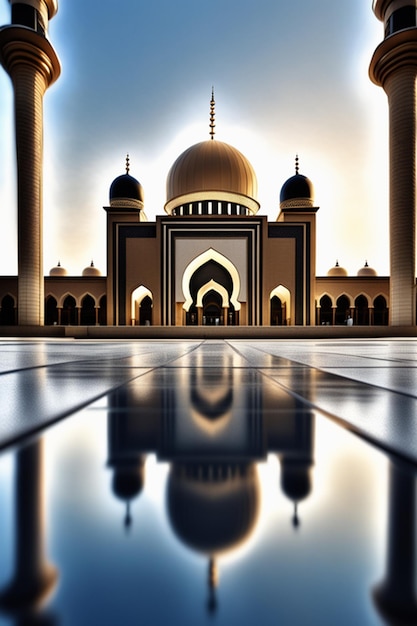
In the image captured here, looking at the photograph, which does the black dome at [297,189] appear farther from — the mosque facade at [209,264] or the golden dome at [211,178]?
the golden dome at [211,178]

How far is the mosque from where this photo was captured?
40.3 feet

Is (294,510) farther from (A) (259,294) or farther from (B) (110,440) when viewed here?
(A) (259,294)

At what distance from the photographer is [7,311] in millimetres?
17484

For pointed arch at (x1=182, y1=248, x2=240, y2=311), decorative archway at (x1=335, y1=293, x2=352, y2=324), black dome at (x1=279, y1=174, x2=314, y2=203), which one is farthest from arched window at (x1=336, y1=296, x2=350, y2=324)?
pointed arch at (x1=182, y1=248, x2=240, y2=311)

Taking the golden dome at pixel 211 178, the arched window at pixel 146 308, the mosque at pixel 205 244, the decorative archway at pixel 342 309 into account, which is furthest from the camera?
the decorative archway at pixel 342 309

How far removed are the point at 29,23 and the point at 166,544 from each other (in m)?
16.2

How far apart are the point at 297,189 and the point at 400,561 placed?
1806 cm

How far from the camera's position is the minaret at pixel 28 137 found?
39.5ft

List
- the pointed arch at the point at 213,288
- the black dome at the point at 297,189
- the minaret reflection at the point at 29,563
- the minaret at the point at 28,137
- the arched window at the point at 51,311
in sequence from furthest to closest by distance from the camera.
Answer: the arched window at the point at 51,311, the black dome at the point at 297,189, the pointed arch at the point at 213,288, the minaret at the point at 28,137, the minaret reflection at the point at 29,563

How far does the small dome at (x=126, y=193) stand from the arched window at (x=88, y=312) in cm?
433

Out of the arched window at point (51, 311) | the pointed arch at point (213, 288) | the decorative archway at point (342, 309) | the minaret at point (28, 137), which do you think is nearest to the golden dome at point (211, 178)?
the pointed arch at point (213, 288)

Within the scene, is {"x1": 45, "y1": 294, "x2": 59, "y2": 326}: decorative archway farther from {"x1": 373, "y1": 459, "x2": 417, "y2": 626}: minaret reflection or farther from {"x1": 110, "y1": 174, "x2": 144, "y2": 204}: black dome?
{"x1": 373, "y1": 459, "x2": 417, "y2": 626}: minaret reflection

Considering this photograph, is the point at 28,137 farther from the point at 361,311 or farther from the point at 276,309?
the point at 361,311

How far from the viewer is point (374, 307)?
1850 centimetres
